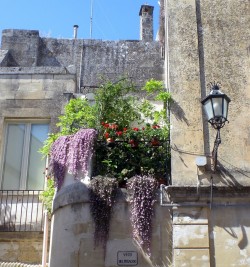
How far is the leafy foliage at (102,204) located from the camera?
30.1ft

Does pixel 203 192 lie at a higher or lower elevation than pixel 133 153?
lower

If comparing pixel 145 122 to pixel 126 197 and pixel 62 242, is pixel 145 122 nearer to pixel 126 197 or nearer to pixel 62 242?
pixel 126 197

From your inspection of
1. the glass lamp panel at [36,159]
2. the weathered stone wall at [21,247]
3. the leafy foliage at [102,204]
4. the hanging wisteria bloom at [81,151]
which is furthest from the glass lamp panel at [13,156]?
the leafy foliage at [102,204]

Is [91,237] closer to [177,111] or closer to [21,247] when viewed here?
[177,111]

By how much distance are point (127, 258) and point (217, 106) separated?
2977 mm

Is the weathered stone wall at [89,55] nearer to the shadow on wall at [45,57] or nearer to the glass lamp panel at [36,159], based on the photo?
the shadow on wall at [45,57]

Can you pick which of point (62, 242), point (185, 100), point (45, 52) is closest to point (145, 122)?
point (185, 100)

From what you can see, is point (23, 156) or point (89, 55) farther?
point (89, 55)

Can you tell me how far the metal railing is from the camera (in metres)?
12.0

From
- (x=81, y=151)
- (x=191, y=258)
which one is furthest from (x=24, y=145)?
(x=191, y=258)

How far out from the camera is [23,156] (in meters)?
13.0

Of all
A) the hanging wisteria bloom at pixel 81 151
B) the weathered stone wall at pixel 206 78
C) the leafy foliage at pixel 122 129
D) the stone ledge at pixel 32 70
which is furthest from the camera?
the stone ledge at pixel 32 70

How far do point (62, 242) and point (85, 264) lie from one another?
24.8 inches

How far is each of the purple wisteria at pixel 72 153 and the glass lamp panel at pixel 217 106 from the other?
2679 mm
